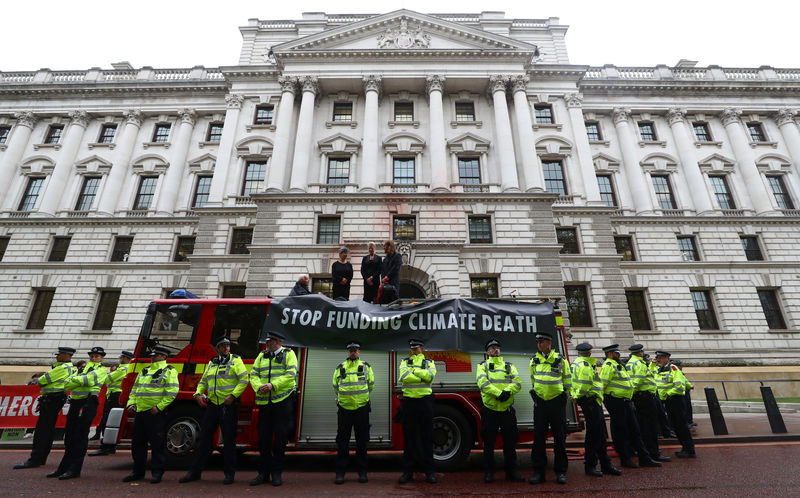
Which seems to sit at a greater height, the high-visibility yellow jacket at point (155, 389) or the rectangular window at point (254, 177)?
the rectangular window at point (254, 177)

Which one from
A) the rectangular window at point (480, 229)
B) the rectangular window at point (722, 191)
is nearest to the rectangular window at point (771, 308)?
the rectangular window at point (722, 191)

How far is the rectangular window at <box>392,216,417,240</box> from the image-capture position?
68.2ft

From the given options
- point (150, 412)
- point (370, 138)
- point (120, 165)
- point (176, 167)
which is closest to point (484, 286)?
point (370, 138)

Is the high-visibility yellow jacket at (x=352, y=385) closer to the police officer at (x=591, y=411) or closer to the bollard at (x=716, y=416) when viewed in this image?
the police officer at (x=591, y=411)

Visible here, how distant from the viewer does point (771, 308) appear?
978 inches

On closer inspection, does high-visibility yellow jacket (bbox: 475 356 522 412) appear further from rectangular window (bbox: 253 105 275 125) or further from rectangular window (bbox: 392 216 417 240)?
rectangular window (bbox: 253 105 275 125)

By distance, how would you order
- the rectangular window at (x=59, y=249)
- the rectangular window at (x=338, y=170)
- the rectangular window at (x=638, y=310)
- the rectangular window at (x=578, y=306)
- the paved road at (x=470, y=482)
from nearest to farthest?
the paved road at (x=470, y=482) → the rectangular window at (x=578, y=306) → the rectangular window at (x=338, y=170) → the rectangular window at (x=638, y=310) → the rectangular window at (x=59, y=249)

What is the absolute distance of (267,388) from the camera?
6.40 m

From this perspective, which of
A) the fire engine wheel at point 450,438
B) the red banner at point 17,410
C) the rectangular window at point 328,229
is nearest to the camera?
the fire engine wheel at point 450,438

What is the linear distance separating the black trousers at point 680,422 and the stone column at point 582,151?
1779cm

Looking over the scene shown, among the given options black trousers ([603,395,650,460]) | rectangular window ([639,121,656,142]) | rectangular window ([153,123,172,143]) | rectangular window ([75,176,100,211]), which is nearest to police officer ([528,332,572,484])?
black trousers ([603,395,650,460])

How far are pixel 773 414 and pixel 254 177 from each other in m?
26.3

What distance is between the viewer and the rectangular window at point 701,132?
29.5 metres

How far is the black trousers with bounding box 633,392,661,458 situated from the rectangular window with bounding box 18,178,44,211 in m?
37.7
